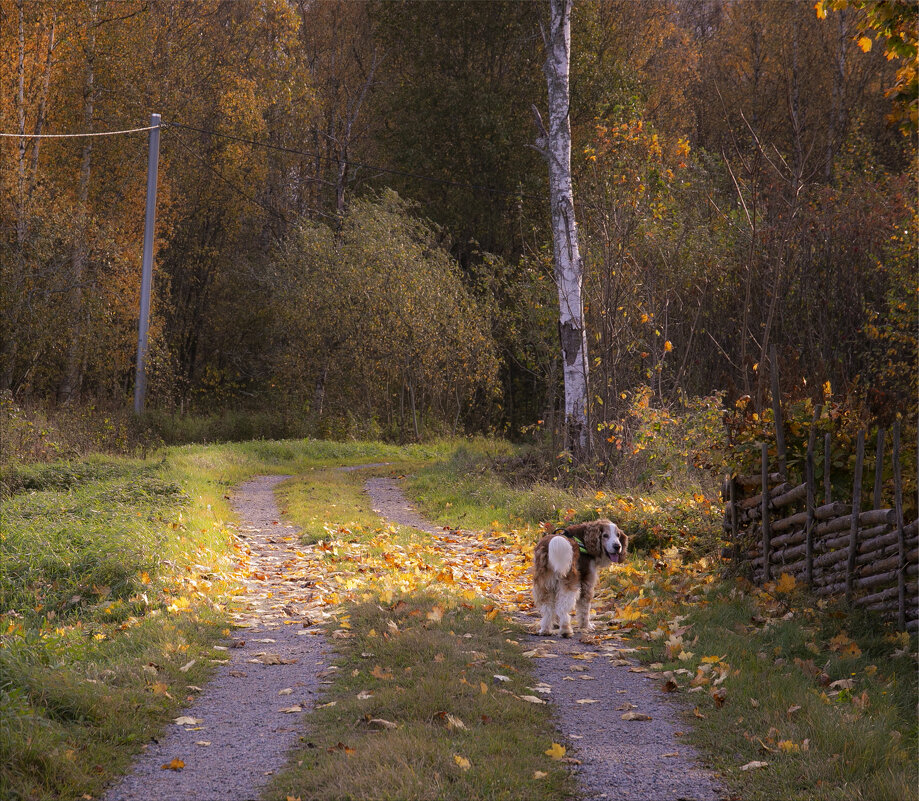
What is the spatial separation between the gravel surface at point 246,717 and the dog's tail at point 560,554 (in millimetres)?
2096

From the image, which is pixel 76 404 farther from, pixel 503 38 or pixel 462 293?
pixel 503 38

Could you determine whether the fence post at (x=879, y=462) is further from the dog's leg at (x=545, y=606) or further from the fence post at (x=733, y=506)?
the dog's leg at (x=545, y=606)

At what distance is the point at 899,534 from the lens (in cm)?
711

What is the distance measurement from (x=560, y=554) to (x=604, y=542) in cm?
51

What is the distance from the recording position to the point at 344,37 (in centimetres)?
3722

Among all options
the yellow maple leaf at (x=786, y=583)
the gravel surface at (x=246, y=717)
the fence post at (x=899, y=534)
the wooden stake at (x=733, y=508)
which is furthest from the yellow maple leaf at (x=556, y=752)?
the wooden stake at (x=733, y=508)

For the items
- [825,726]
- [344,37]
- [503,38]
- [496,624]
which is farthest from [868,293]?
[344,37]

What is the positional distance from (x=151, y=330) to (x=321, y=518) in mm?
15750

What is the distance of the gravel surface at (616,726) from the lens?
4.95m

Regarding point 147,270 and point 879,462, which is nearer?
point 879,462

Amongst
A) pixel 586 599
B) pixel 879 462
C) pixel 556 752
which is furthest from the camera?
pixel 586 599

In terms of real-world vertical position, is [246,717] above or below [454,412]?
below

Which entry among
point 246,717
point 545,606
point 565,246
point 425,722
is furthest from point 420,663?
point 565,246

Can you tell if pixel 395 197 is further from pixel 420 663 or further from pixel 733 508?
pixel 420 663
